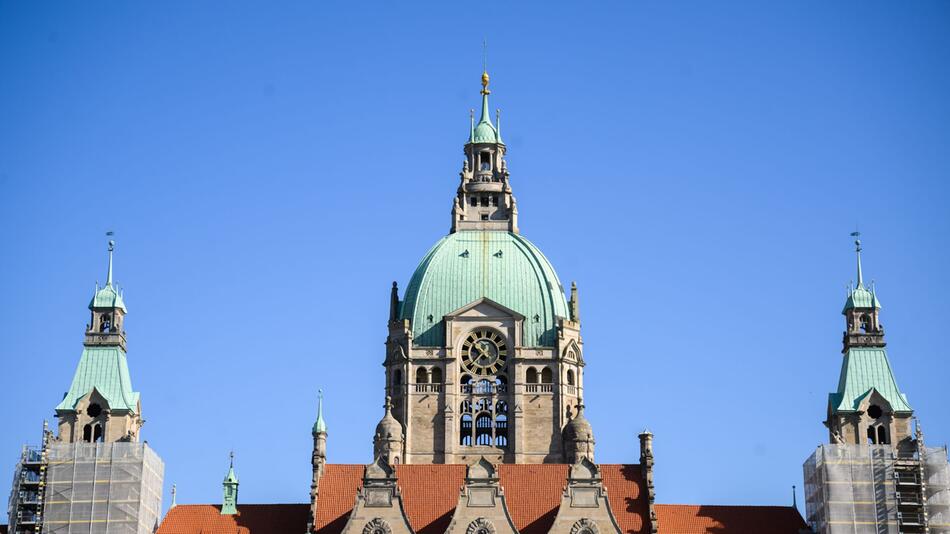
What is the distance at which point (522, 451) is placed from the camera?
14838 centimetres

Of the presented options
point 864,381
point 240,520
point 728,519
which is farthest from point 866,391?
point 240,520

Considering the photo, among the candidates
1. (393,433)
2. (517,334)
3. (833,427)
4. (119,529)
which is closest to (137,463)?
(119,529)

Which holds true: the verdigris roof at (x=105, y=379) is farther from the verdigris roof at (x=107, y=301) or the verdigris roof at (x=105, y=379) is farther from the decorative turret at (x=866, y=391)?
the decorative turret at (x=866, y=391)

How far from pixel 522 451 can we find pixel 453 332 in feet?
26.0

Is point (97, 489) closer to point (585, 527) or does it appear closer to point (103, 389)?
point (103, 389)

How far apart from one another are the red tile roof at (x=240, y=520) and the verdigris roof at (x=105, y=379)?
6410 millimetres

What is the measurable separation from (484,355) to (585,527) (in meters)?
19.0

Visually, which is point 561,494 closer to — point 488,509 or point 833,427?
point 488,509

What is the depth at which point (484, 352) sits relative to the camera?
151 m

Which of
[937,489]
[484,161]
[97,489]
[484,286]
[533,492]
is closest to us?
[97,489]

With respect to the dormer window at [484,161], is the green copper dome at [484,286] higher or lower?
lower

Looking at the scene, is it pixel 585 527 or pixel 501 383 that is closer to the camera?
pixel 585 527

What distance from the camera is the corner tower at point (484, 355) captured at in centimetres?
14912

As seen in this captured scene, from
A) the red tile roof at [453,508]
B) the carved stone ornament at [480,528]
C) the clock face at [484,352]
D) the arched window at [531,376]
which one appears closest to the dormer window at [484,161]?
the clock face at [484,352]
